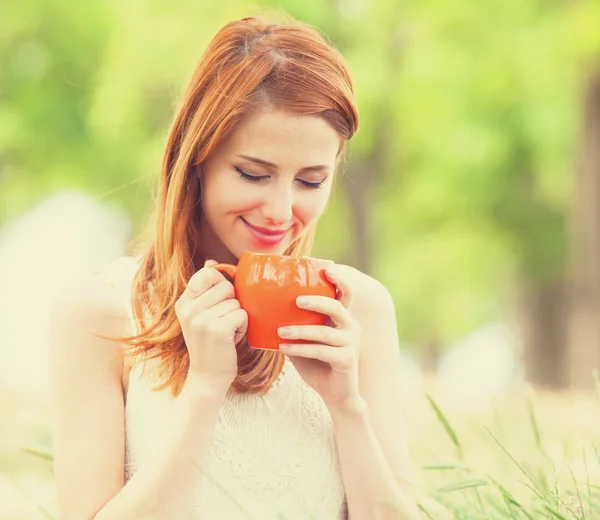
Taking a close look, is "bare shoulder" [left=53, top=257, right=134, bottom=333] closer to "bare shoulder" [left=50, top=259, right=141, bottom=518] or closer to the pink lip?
"bare shoulder" [left=50, top=259, right=141, bottom=518]

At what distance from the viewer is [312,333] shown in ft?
6.51

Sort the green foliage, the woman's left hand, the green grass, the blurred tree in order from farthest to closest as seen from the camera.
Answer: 1. the green foliage
2. the blurred tree
3. the woman's left hand
4. the green grass

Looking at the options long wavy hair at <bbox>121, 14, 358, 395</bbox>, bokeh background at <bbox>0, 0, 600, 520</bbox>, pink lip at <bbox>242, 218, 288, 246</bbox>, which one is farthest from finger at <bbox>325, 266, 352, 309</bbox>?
bokeh background at <bbox>0, 0, 600, 520</bbox>

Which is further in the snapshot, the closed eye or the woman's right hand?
the closed eye

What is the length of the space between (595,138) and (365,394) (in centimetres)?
854

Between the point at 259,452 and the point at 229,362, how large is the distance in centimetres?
37

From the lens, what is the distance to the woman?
6.79ft

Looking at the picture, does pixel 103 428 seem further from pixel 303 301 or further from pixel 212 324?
pixel 303 301

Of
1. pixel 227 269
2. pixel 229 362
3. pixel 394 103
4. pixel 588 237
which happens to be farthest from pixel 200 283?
pixel 394 103

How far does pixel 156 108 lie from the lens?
13.2 meters

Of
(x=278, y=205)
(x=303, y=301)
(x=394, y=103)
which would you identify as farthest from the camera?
(x=394, y=103)

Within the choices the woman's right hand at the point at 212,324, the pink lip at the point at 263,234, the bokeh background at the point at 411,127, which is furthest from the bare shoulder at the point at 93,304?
the bokeh background at the point at 411,127

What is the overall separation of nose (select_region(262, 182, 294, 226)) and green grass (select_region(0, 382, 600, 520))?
548mm

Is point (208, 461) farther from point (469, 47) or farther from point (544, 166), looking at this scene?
point (544, 166)
